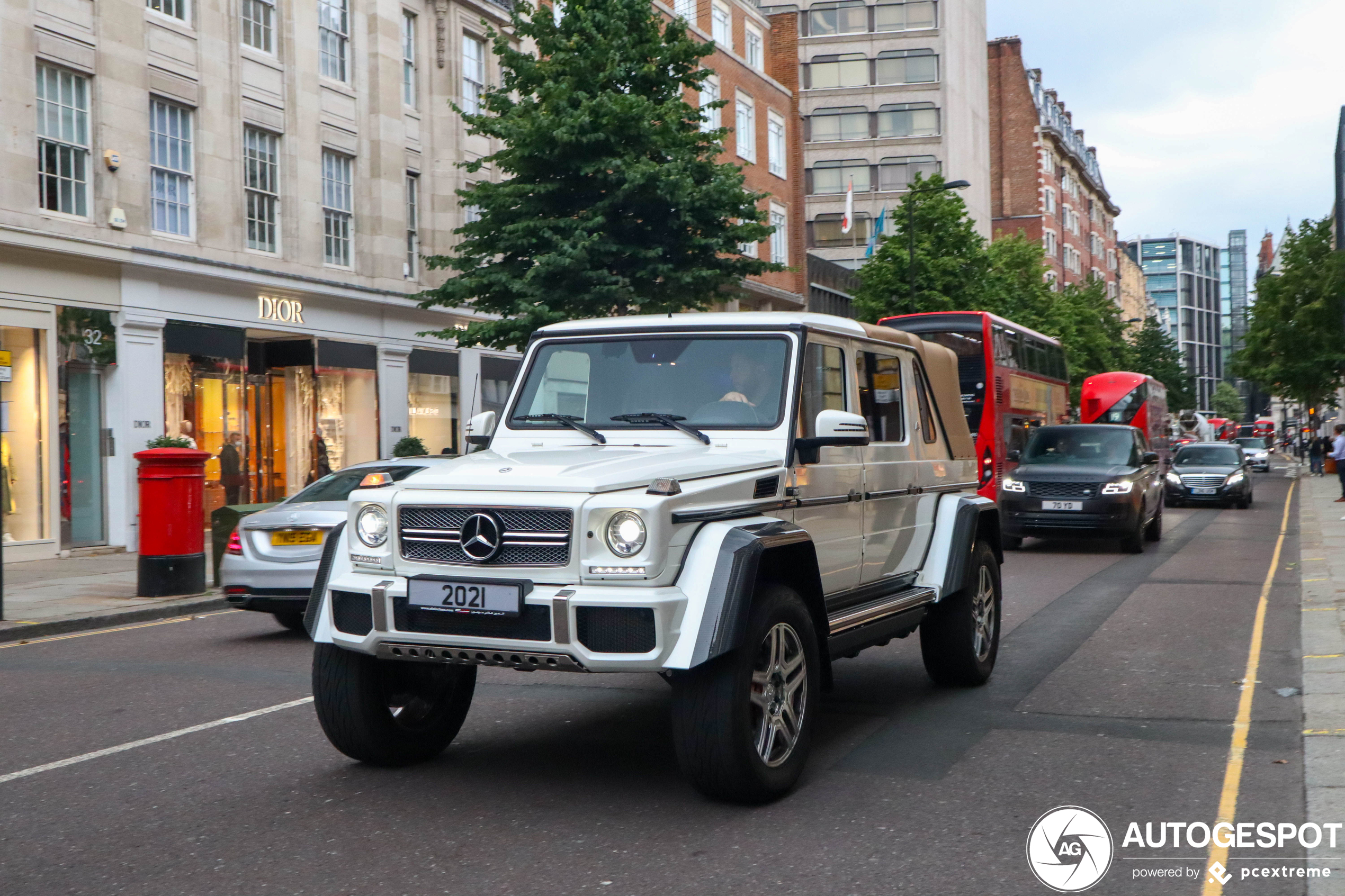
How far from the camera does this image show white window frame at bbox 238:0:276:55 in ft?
73.7

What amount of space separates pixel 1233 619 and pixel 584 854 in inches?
318

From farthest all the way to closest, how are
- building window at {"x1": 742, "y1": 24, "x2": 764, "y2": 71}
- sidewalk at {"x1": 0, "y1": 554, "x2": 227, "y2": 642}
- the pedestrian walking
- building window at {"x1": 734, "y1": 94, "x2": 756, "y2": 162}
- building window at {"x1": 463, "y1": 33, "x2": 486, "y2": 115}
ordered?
building window at {"x1": 742, "y1": 24, "x2": 764, "y2": 71}
building window at {"x1": 734, "y1": 94, "x2": 756, "y2": 162}
the pedestrian walking
building window at {"x1": 463, "y1": 33, "x2": 486, "y2": 115}
sidewalk at {"x1": 0, "y1": 554, "x2": 227, "y2": 642}

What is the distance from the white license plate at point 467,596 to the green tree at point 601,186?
15.2m

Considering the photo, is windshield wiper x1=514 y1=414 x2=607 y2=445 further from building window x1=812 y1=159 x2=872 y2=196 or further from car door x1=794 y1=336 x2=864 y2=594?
building window x1=812 y1=159 x2=872 y2=196

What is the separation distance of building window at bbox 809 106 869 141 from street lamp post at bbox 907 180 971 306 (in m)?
29.8

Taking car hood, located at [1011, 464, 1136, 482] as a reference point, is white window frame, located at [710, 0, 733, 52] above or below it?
above

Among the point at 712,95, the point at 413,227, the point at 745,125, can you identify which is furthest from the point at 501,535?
the point at 745,125

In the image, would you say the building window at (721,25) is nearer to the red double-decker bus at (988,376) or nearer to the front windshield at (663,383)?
the red double-decker bus at (988,376)

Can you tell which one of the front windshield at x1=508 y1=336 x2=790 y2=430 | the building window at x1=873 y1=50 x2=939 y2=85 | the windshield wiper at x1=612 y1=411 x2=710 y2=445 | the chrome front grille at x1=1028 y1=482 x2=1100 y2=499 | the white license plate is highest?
the building window at x1=873 y1=50 x2=939 y2=85

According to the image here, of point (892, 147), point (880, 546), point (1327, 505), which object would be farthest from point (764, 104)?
point (880, 546)

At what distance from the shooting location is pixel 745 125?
4169 centimetres

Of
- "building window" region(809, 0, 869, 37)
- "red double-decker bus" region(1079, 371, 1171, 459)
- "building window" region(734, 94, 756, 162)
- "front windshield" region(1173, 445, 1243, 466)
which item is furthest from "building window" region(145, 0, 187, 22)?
"building window" region(809, 0, 869, 37)

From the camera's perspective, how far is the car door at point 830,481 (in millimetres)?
5984

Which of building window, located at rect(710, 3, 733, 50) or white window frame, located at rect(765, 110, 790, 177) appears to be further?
white window frame, located at rect(765, 110, 790, 177)
